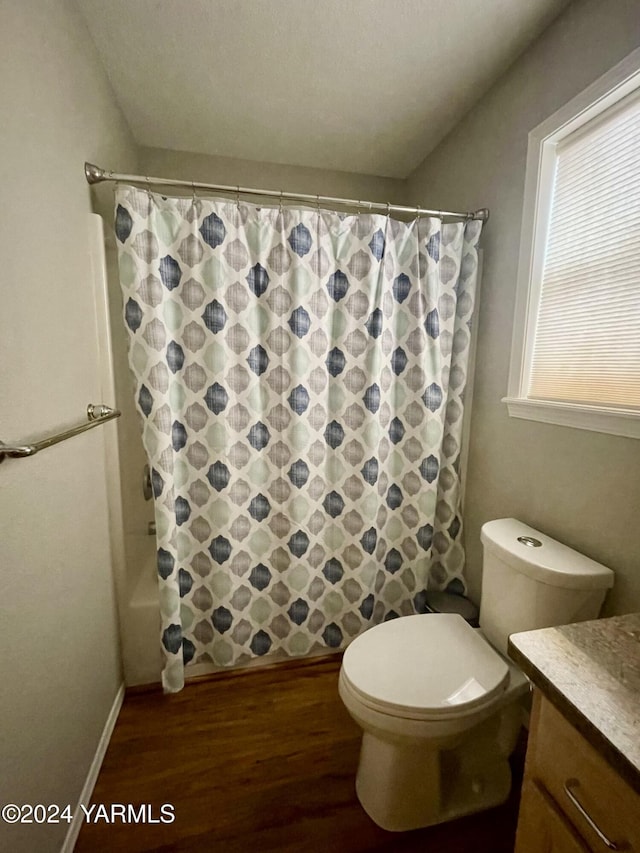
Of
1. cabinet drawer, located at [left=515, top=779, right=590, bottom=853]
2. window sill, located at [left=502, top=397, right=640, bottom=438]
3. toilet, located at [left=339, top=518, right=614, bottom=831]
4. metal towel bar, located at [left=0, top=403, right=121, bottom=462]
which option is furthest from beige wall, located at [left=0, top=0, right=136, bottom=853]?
window sill, located at [left=502, top=397, right=640, bottom=438]

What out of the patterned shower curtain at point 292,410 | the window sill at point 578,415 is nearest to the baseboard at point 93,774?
the patterned shower curtain at point 292,410

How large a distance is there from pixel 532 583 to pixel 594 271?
3.10 ft

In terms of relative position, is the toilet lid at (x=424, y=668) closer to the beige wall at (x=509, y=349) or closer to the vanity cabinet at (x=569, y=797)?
the vanity cabinet at (x=569, y=797)

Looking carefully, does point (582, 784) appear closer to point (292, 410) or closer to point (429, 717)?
point (429, 717)

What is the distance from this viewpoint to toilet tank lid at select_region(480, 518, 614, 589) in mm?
979

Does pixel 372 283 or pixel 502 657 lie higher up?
pixel 372 283

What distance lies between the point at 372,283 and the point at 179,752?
72.5 inches

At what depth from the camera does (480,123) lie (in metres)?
1.48

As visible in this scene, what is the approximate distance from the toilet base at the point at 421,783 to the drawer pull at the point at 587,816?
0.44 m

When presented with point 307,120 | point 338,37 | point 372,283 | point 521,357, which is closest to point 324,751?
point 521,357

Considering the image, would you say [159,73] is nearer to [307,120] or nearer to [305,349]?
[307,120]

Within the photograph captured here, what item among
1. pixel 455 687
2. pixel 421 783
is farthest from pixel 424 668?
pixel 421 783

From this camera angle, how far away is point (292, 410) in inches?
56.2

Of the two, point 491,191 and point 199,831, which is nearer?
point 199,831
